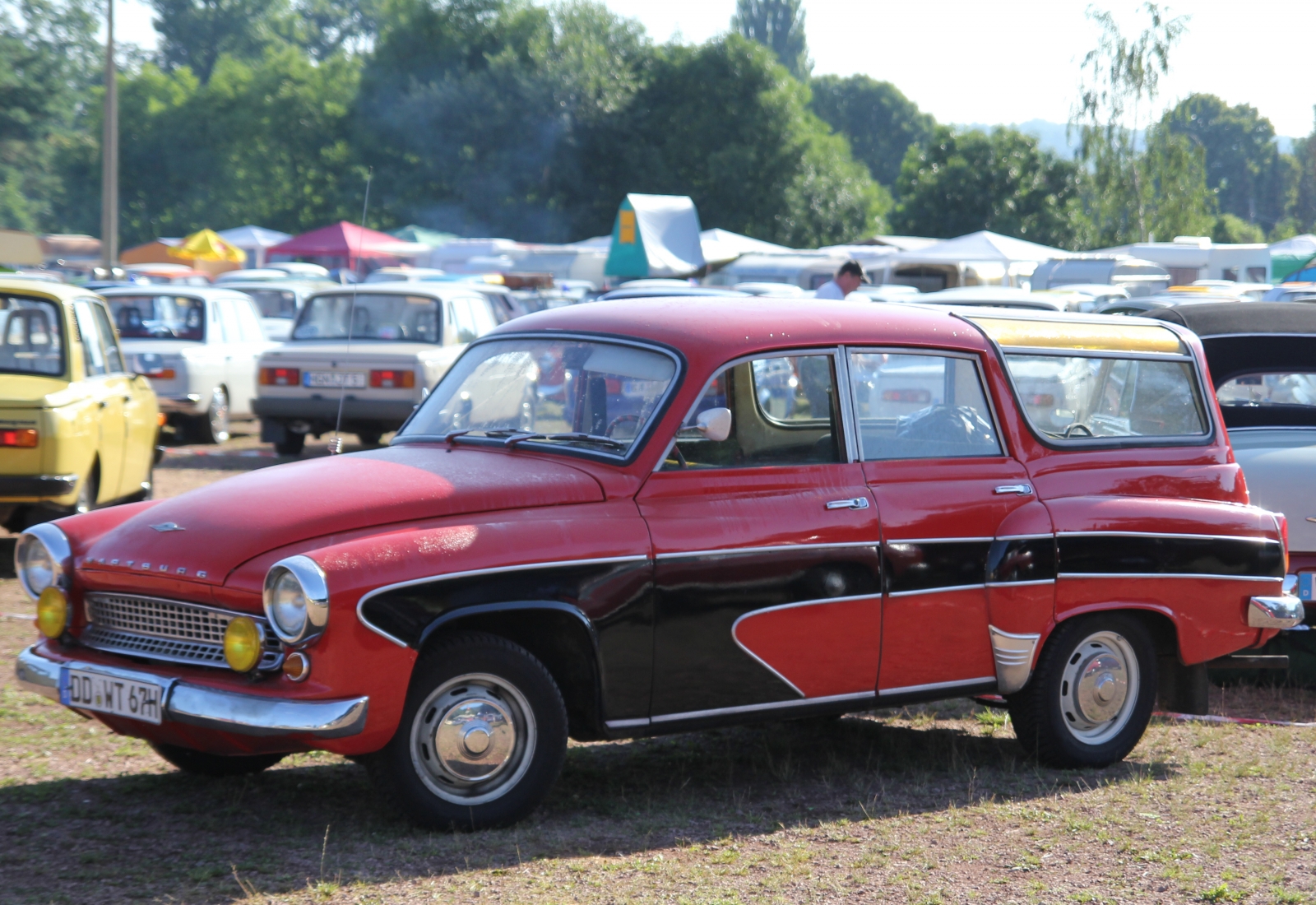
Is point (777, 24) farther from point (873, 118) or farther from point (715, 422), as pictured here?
point (715, 422)

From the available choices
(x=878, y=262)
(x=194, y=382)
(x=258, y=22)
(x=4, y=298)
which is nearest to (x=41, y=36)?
(x=258, y=22)

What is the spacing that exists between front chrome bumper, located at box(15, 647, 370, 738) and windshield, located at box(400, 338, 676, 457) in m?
1.26

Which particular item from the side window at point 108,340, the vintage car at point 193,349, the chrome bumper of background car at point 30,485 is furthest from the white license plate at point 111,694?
the vintage car at point 193,349

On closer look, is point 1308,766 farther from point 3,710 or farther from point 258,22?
point 258,22

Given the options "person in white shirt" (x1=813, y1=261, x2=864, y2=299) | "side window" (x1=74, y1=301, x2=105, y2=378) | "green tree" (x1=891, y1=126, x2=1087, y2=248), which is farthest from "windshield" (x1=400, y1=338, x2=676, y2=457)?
"green tree" (x1=891, y1=126, x2=1087, y2=248)

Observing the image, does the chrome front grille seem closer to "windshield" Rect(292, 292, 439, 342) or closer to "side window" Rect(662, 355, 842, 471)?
"side window" Rect(662, 355, 842, 471)

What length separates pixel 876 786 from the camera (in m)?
5.48

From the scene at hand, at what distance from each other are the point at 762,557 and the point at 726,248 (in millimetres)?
32199

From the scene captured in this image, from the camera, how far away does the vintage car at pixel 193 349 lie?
52.2 ft

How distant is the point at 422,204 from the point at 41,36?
25.8m

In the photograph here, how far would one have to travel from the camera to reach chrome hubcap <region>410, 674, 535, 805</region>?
4484mm

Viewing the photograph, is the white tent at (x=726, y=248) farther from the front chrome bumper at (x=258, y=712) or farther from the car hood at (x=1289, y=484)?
the front chrome bumper at (x=258, y=712)

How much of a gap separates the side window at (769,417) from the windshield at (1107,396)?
856 millimetres

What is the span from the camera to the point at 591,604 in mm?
4613
